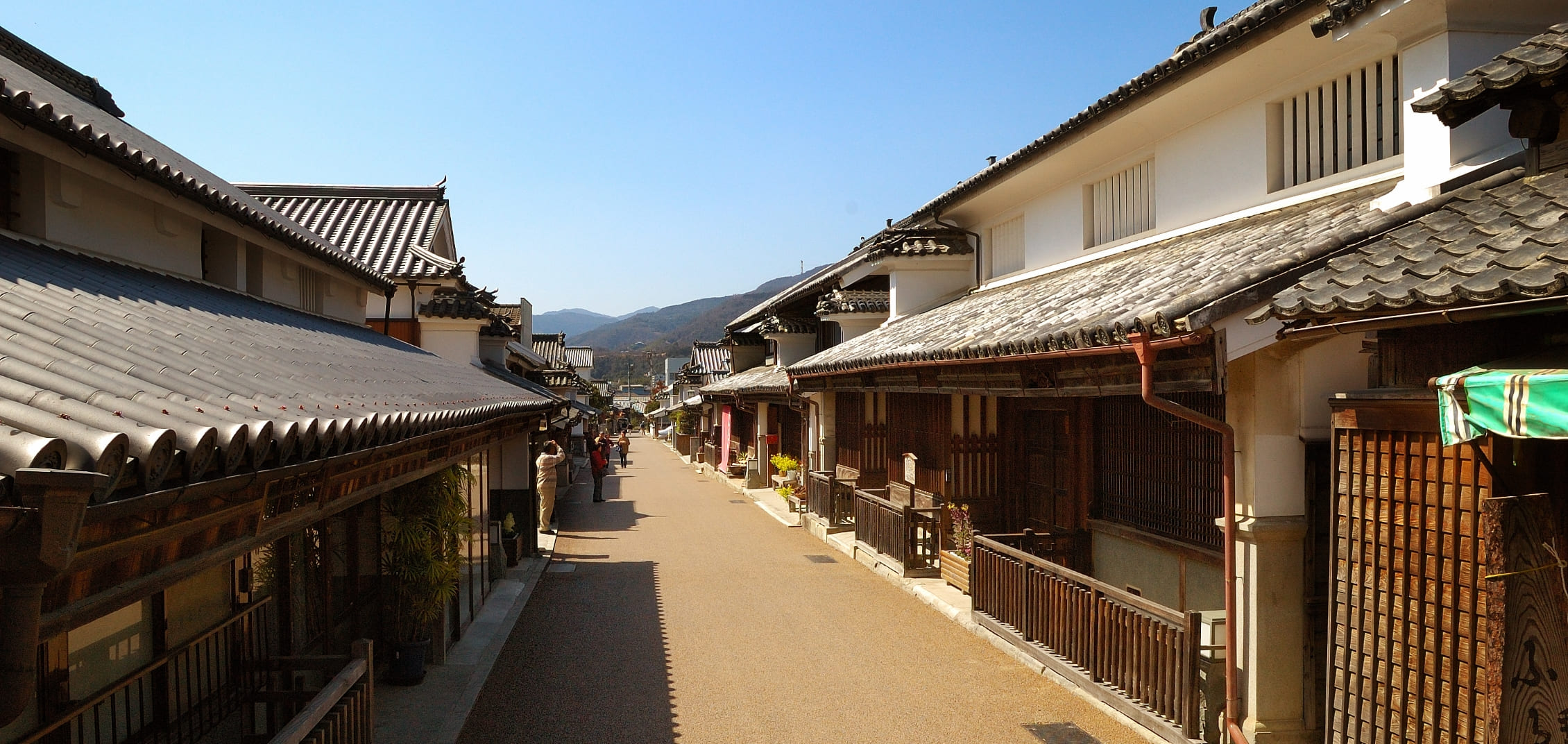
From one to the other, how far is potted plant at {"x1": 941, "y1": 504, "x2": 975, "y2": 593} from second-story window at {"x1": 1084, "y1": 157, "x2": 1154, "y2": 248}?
434 cm

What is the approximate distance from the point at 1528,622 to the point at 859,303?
16.6 m

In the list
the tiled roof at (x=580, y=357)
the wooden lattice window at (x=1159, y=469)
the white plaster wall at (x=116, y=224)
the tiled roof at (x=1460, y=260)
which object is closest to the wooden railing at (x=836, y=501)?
the wooden lattice window at (x=1159, y=469)

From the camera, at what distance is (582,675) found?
9664mm

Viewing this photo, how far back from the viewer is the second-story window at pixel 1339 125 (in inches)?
302

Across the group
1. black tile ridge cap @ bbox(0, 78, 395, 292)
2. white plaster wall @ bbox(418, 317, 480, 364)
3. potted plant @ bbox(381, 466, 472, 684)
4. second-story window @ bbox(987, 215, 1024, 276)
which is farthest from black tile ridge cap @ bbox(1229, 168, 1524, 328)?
white plaster wall @ bbox(418, 317, 480, 364)

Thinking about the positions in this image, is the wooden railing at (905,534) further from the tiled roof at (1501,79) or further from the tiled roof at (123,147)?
the tiled roof at (1501,79)

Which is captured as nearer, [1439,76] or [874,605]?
[1439,76]

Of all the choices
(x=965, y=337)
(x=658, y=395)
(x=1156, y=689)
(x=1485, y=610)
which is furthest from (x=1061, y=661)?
(x=658, y=395)

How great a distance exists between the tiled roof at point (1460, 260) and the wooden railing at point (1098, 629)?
2.81 meters

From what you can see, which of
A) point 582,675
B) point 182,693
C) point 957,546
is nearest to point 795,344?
point 957,546

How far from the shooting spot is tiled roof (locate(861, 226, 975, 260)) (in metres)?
17.7

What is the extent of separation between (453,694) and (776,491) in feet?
63.8

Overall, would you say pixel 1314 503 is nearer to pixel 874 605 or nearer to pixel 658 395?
pixel 874 605

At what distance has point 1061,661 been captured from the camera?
29.3 feet
